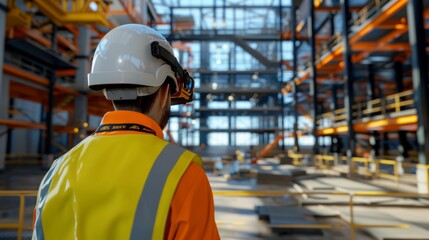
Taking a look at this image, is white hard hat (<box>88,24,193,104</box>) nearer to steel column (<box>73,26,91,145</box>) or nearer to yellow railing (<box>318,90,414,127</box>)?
yellow railing (<box>318,90,414,127</box>)

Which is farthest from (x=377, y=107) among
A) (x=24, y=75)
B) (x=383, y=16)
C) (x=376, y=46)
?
(x=24, y=75)

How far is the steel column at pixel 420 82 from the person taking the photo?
9.95 metres

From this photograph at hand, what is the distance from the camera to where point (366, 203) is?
26.1 feet

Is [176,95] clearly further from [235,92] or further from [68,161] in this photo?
[235,92]

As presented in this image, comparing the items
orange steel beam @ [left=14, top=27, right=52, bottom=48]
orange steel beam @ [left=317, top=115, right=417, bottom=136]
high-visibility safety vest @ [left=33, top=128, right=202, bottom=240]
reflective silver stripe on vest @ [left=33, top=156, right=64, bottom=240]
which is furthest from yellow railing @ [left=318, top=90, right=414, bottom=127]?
orange steel beam @ [left=14, top=27, right=52, bottom=48]

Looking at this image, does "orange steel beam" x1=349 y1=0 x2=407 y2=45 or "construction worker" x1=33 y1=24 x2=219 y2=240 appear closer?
"construction worker" x1=33 y1=24 x2=219 y2=240

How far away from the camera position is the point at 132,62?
1.07 meters

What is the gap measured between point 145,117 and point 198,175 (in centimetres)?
33

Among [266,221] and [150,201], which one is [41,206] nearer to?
[150,201]

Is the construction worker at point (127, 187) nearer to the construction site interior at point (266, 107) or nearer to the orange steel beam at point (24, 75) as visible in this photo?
the construction site interior at point (266, 107)

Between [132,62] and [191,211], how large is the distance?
0.62 m

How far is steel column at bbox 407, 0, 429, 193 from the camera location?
995 cm

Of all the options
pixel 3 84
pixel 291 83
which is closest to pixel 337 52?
pixel 291 83

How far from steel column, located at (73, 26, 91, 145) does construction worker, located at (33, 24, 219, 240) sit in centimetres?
2360
